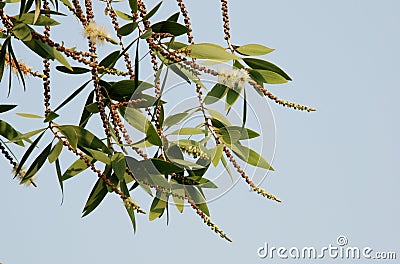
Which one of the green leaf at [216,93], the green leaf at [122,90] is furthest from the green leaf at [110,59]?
the green leaf at [216,93]

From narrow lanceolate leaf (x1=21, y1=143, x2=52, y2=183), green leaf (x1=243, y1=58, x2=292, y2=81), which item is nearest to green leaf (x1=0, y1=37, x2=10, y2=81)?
narrow lanceolate leaf (x1=21, y1=143, x2=52, y2=183)

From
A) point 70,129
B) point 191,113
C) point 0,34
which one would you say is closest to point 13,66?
point 0,34

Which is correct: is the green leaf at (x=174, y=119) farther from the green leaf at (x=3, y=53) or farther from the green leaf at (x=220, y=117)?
the green leaf at (x=3, y=53)

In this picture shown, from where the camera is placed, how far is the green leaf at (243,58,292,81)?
97cm

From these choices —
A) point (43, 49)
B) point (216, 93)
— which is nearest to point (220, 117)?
point (216, 93)

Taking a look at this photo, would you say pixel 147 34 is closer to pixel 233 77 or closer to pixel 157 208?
pixel 233 77

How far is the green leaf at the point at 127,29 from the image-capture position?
877 mm

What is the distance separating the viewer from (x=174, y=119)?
0.96m

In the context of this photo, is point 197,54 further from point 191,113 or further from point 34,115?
point 34,115

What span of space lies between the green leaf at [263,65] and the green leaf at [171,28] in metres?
0.14

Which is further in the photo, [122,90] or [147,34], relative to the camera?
[122,90]

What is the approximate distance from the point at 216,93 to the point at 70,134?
218 mm

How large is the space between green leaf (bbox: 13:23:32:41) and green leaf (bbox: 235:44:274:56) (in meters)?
0.29

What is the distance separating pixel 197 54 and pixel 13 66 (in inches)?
12.2
